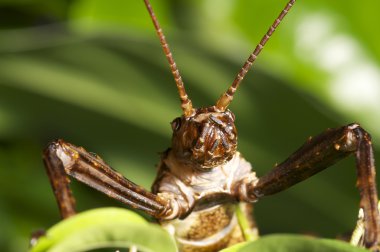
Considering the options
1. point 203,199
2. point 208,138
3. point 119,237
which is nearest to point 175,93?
point 203,199

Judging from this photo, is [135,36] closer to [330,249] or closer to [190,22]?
[190,22]

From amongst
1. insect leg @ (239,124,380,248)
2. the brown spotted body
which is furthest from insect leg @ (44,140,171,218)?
insect leg @ (239,124,380,248)

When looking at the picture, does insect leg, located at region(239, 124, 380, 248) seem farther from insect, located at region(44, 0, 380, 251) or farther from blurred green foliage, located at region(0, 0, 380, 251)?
blurred green foliage, located at region(0, 0, 380, 251)

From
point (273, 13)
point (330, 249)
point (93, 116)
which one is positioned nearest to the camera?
point (330, 249)

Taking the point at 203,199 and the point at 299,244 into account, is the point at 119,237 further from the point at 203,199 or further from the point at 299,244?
the point at 203,199

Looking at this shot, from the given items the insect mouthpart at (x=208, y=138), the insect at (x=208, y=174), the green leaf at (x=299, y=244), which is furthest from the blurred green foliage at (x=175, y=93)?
the green leaf at (x=299, y=244)

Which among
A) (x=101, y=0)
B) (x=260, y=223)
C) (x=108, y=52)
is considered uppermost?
(x=101, y=0)

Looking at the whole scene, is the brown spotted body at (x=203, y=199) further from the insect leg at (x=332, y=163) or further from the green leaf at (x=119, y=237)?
the green leaf at (x=119, y=237)

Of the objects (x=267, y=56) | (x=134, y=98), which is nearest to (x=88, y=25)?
(x=134, y=98)
